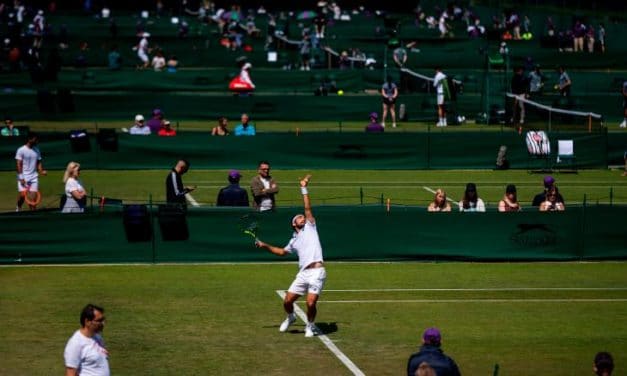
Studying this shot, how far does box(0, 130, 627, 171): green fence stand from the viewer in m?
41.4

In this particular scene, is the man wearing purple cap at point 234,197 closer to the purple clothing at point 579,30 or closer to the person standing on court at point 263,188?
the person standing on court at point 263,188

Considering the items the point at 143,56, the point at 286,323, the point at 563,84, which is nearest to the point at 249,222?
the point at 286,323

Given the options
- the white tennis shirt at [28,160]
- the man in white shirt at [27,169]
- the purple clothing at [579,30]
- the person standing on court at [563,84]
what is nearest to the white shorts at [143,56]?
the person standing on court at [563,84]

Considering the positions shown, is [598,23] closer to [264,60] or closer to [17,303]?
[264,60]

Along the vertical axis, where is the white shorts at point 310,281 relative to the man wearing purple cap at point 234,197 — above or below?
below

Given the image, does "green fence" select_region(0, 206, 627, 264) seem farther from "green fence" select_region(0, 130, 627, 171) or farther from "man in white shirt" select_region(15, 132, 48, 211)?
"green fence" select_region(0, 130, 627, 171)

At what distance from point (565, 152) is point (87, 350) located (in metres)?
29.4

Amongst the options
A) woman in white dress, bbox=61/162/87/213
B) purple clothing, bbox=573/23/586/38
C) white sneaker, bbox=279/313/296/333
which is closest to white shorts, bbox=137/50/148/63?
purple clothing, bbox=573/23/586/38

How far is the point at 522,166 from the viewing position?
4238 centimetres

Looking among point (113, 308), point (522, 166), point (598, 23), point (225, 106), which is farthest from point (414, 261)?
point (598, 23)

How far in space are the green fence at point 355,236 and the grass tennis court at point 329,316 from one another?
35 cm

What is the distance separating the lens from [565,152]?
42.3 m

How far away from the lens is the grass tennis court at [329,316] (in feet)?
66.5

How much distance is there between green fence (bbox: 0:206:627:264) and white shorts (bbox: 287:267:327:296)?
6.49 meters
